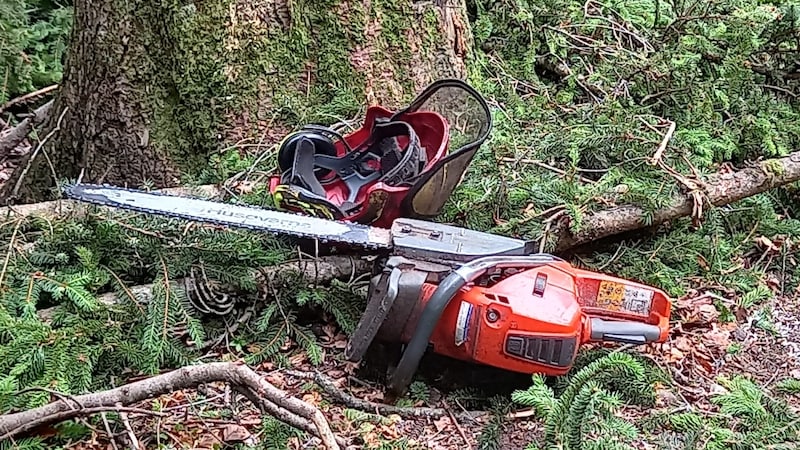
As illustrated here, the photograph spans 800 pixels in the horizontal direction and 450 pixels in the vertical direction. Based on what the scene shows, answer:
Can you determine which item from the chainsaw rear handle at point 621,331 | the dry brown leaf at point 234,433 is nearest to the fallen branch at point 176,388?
the dry brown leaf at point 234,433

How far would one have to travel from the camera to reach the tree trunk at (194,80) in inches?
118

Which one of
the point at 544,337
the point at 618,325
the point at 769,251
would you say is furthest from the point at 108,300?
the point at 769,251

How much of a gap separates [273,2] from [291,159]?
0.81m

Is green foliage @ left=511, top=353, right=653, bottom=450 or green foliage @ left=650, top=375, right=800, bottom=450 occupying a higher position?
green foliage @ left=511, top=353, right=653, bottom=450

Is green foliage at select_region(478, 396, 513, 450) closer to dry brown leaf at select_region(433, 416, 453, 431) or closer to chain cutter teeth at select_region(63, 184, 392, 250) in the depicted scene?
dry brown leaf at select_region(433, 416, 453, 431)

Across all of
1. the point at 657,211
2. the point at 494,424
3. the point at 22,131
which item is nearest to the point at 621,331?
the point at 494,424

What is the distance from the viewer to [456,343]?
6.82 ft

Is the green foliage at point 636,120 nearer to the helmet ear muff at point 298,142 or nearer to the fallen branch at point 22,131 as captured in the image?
the helmet ear muff at point 298,142

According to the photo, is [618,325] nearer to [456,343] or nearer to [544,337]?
[544,337]

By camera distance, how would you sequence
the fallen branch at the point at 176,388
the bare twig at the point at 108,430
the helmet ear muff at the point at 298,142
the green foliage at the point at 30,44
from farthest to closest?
the green foliage at the point at 30,44, the helmet ear muff at the point at 298,142, the bare twig at the point at 108,430, the fallen branch at the point at 176,388

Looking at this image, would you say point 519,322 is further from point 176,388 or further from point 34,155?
point 34,155

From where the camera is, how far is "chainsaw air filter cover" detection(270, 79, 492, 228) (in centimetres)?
250

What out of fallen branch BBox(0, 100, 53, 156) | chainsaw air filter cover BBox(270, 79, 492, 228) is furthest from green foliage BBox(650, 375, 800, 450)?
fallen branch BBox(0, 100, 53, 156)

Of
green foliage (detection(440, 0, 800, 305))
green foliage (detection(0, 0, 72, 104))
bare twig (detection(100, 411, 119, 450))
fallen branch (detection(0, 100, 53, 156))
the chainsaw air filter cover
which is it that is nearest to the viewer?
bare twig (detection(100, 411, 119, 450))
